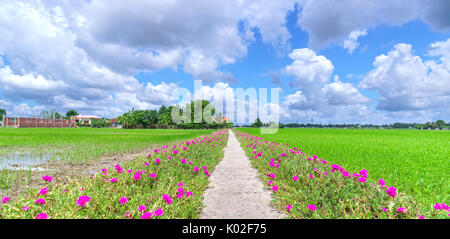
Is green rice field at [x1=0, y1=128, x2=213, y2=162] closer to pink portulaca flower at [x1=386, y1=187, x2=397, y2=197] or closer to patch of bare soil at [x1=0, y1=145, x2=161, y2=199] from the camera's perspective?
patch of bare soil at [x1=0, y1=145, x2=161, y2=199]

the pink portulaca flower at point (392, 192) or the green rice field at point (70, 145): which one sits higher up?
the pink portulaca flower at point (392, 192)

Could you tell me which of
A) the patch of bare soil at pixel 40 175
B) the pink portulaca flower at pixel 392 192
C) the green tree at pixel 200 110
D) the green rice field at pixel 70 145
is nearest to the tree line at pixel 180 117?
the green tree at pixel 200 110

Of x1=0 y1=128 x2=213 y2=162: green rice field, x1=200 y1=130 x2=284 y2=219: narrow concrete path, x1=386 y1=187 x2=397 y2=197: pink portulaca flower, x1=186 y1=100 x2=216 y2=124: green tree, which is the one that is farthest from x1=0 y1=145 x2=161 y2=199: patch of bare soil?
x1=186 y1=100 x2=216 y2=124: green tree

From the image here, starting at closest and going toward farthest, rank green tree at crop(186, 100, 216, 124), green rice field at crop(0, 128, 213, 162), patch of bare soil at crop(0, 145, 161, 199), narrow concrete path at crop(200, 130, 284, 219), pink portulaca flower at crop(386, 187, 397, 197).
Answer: pink portulaca flower at crop(386, 187, 397, 197), narrow concrete path at crop(200, 130, 284, 219), patch of bare soil at crop(0, 145, 161, 199), green rice field at crop(0, 128, 213, 162), green tree at crop(186, 100, 216, 124)

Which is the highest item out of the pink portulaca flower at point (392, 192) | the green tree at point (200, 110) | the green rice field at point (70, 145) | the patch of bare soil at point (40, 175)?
the green tree at point (200, 110)

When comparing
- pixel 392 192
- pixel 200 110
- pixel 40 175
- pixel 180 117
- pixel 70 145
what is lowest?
pixel 70 145

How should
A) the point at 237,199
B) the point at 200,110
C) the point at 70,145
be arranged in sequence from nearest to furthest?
1. the point at 237,199
2. the point at 70,145
3. the point at 200,110

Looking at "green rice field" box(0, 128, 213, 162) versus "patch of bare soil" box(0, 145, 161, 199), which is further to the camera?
"green rice field" box(0, 128, 213, 162)

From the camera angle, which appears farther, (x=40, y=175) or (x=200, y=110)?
(x=200, y=110)

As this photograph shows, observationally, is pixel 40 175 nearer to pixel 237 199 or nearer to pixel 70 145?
pixel 237 199

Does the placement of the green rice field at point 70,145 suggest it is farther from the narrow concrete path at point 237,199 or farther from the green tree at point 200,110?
the green tree at point 200,110

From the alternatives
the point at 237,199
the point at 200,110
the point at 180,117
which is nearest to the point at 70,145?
the point at 237,199
